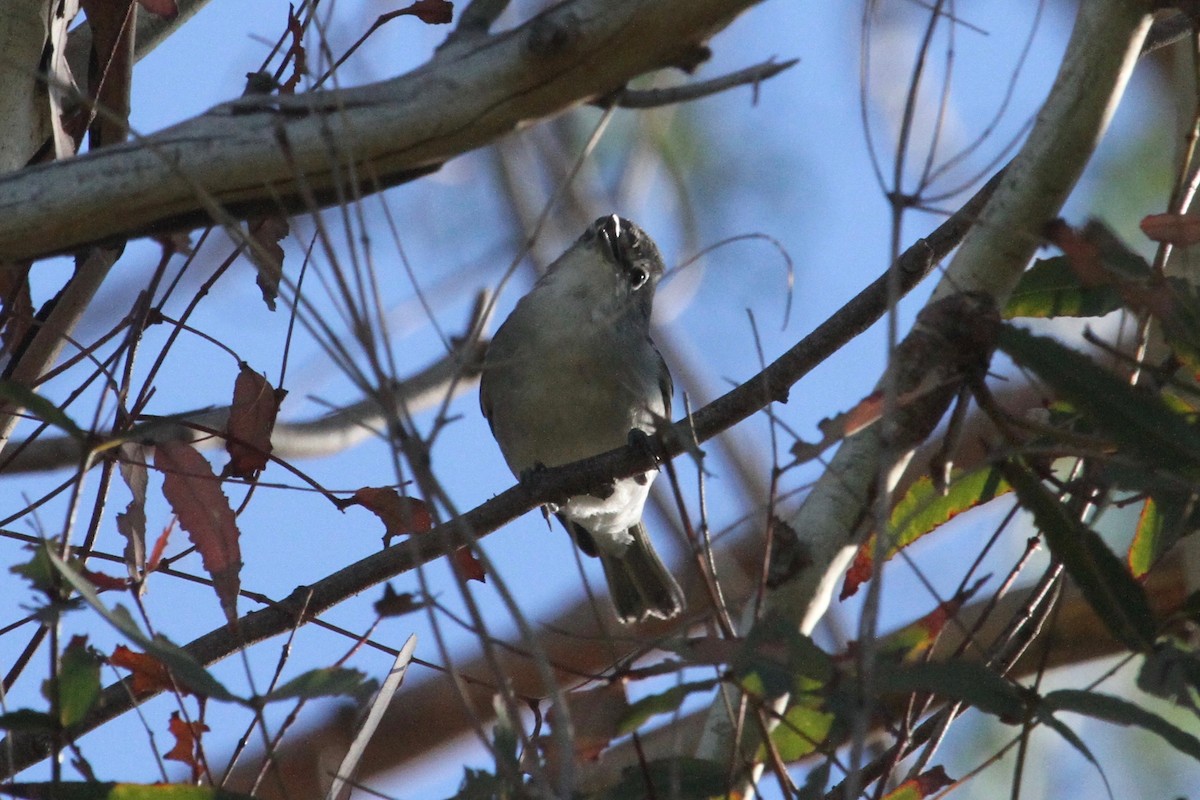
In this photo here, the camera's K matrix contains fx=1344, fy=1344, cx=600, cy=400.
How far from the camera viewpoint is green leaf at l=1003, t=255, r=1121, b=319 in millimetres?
2750

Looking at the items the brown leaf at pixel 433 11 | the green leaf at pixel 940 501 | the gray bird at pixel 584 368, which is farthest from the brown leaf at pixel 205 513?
the gray bird at pixel 584 368

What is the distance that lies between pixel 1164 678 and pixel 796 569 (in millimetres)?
682

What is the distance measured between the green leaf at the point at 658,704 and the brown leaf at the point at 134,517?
3.78ft

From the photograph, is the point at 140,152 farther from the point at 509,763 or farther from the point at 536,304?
the point at 536,304

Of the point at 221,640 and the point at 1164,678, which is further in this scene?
the point at 221,640

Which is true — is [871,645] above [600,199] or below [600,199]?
below

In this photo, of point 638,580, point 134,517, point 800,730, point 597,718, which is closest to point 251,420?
point 134,517

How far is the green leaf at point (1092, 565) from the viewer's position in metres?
2.23

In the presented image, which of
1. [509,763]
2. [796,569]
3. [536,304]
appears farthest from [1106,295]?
[536,304]

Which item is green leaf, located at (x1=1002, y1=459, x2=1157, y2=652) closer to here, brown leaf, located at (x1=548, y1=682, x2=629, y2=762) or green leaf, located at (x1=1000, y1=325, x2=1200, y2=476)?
green leaf, located at (x1=1000, y1=325, x2=1200, y2=476)

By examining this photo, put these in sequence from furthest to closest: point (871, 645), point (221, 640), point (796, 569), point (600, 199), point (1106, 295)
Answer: point (600, 199), point (221, 640), point (1106, 295), point (796, 569), point (871, 645)

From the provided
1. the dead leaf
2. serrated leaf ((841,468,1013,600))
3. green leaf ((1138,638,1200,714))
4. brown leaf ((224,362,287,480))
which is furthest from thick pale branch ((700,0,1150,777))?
the dead leaf

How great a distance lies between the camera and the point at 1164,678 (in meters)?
2.00

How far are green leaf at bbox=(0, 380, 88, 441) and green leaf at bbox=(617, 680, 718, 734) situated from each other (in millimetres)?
1120
